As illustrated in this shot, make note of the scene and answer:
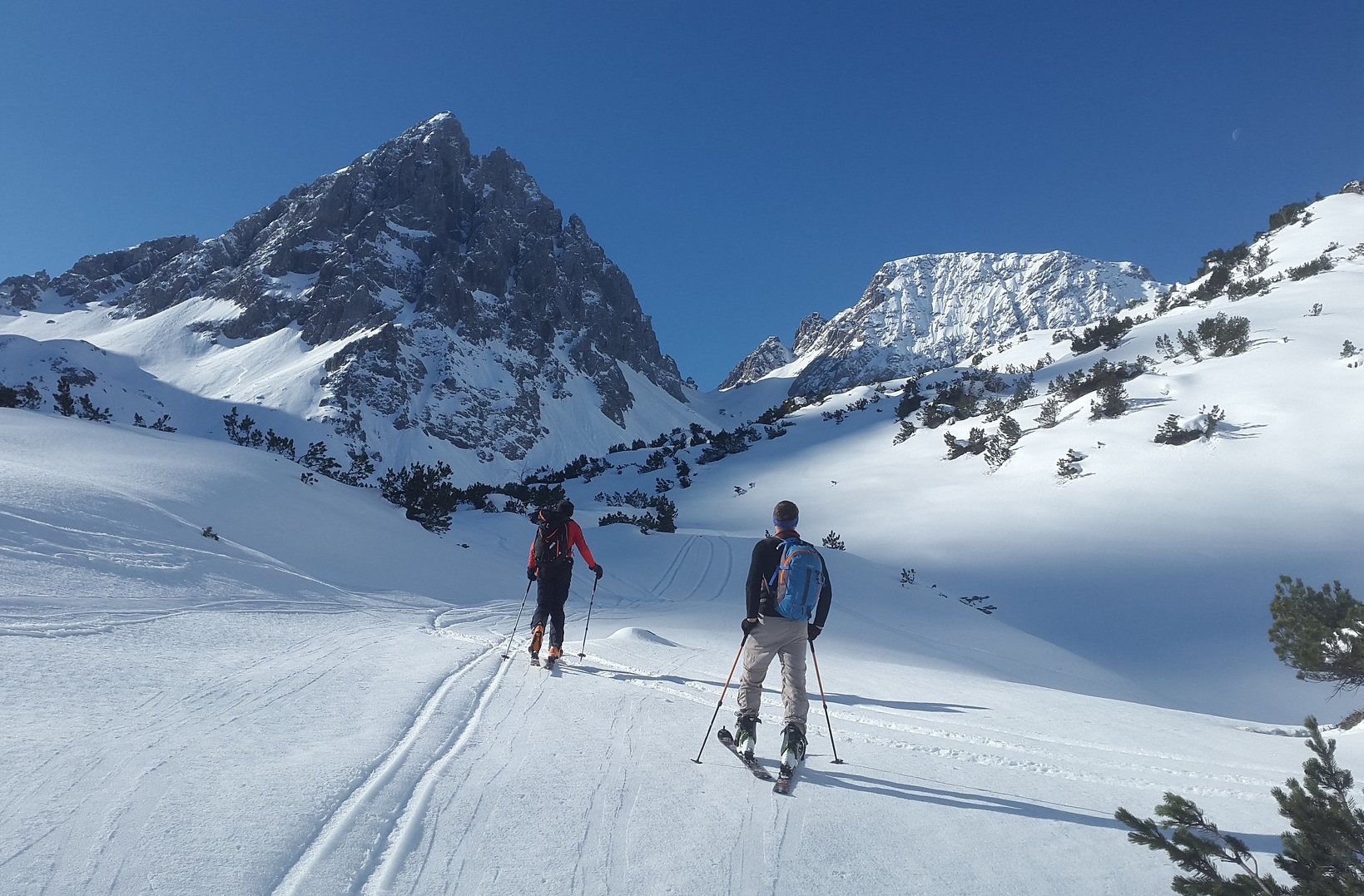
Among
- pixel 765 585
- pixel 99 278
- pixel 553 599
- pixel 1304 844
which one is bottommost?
pixel 553 599

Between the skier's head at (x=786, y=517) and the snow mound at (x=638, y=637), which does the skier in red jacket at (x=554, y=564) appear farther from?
the skier's head at (x=786, y=517)

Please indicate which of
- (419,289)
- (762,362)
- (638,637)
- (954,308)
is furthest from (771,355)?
(638,637)

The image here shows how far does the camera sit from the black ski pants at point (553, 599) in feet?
21.9

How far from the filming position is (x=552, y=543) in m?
7.02

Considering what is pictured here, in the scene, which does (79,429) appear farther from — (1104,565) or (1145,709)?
(1104,565)

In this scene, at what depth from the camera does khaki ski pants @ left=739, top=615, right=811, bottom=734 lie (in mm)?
4102

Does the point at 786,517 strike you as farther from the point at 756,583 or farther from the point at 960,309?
the point at 960,309

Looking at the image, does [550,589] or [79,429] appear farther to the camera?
[79,429]

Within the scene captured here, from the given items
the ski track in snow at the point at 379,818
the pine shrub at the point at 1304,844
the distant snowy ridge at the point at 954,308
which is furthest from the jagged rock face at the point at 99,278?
the pine shrub at the point at 1304,844

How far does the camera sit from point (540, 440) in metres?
85.6

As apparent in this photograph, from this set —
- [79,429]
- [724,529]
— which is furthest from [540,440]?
[79,429]

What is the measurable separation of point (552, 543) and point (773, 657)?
3.51m

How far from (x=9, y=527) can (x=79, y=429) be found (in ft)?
31.7

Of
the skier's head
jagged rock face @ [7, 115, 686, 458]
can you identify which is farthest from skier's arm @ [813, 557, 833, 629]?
jagged rock face @ [7, 115, 686, 458]
